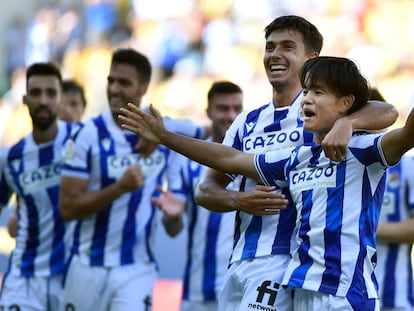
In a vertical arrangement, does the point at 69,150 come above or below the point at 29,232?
above

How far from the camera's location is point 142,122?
5.07m

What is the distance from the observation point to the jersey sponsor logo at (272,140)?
17.6 feet

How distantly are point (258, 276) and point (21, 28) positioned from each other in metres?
21.4

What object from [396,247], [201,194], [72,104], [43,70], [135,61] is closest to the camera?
[201,194]

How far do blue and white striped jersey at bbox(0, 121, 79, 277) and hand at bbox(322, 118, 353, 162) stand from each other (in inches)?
133

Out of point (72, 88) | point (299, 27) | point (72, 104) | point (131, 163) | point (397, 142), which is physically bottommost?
point (397, 142)

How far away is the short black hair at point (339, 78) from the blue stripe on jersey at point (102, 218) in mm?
2621

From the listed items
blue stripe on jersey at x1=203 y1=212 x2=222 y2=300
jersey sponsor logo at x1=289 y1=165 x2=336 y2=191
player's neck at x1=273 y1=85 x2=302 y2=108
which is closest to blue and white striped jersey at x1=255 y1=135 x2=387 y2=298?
jersey sponsor logo at x1=289 y1=165 x2=336 y2=191

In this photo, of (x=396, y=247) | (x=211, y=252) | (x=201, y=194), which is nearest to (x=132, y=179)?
(x=201, y=194)

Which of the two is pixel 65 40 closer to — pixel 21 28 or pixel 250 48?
pixel 21 28

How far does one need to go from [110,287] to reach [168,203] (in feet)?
2.26

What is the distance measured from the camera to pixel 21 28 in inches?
1019

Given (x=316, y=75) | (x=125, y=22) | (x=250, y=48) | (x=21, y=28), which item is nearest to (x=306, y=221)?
(x=316, y=75)

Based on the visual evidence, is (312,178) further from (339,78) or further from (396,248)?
(396,248)
